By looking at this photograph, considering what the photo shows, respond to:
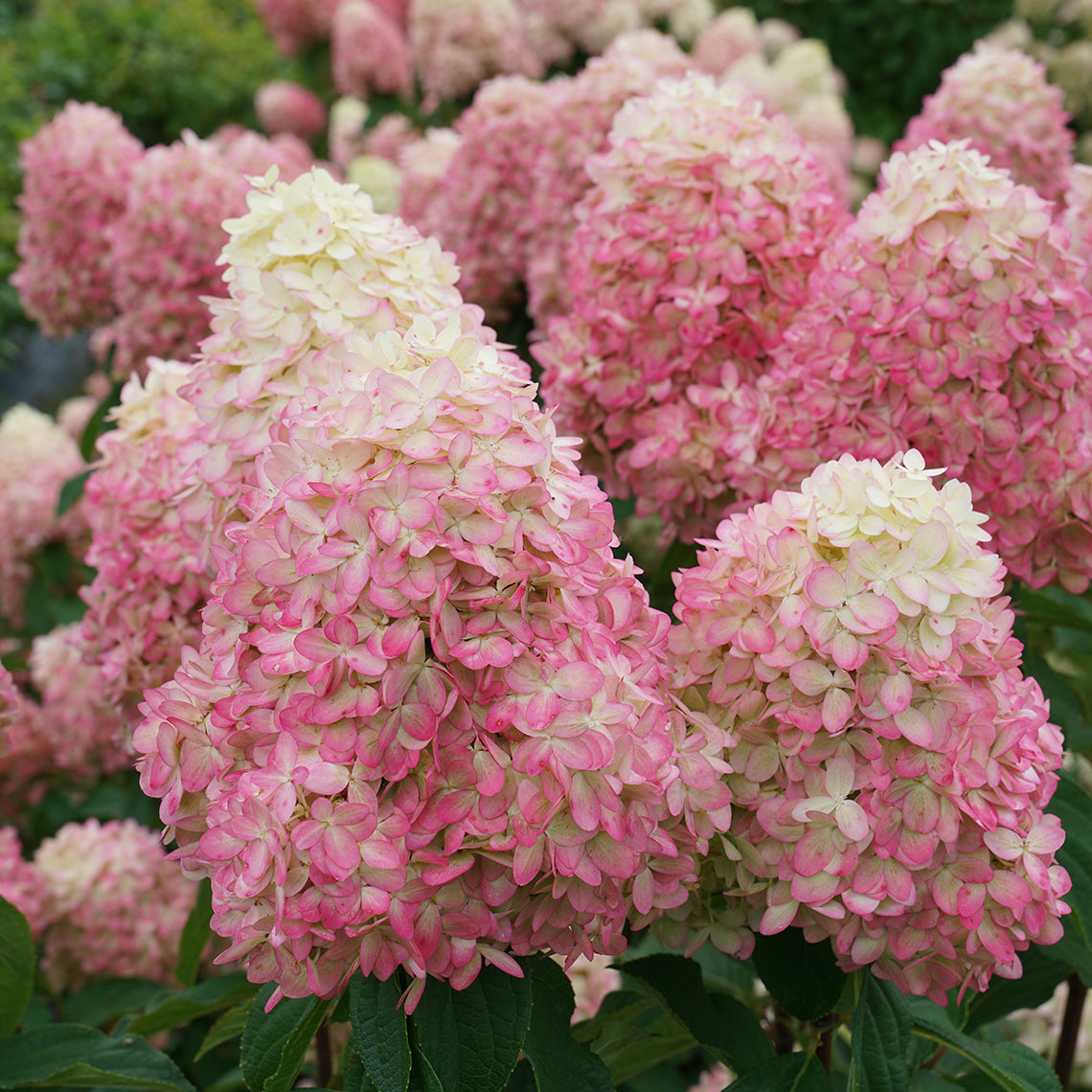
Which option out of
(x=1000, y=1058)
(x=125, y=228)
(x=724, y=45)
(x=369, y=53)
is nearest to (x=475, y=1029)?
(x=1000, y=1058)

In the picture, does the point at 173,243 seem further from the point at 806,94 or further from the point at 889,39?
the point at 889,39

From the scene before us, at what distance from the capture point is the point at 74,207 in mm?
1866

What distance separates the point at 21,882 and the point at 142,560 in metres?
0.81

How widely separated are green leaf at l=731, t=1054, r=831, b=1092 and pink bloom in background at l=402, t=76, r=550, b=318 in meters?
1.12

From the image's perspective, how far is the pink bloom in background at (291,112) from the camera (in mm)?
4246

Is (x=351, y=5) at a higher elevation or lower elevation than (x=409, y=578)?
lower

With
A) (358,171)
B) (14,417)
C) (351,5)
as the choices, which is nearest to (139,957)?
(14,417)

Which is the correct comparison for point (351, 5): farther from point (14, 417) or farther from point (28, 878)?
point (28, 878)

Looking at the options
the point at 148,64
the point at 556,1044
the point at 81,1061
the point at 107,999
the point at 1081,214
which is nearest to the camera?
the point at 556,1044

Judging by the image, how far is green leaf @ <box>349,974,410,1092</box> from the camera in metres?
0.66

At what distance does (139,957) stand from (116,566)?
0.89 metres

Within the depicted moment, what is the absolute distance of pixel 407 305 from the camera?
864 millimetres

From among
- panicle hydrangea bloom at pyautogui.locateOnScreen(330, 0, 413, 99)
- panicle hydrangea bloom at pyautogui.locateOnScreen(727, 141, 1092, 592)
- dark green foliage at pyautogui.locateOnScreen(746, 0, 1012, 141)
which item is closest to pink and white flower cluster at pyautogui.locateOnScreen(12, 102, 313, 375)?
panicle hydrangea bloom at pyautogui.locateOnScreen(727, 141, 1092, 592)

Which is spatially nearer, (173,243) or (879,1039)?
(879,1039)
